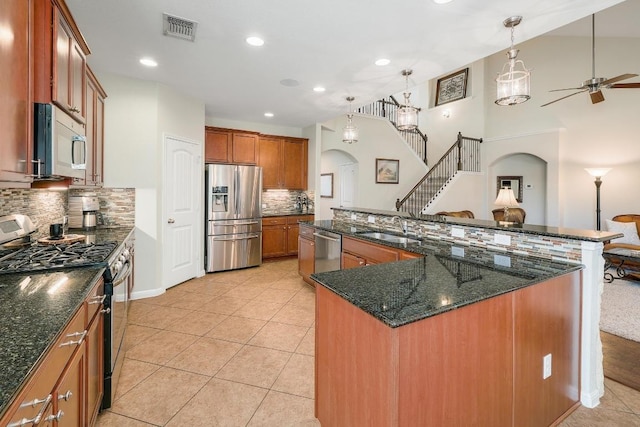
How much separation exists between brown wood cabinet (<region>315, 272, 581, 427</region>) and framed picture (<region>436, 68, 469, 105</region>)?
8106mm

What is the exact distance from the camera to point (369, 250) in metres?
3.18

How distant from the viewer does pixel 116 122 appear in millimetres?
3795

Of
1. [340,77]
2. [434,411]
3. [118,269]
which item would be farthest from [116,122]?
[434,411]

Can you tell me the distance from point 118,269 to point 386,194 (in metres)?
6.85

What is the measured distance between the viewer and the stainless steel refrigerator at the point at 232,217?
510 centimetres

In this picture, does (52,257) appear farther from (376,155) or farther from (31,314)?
(376,155)

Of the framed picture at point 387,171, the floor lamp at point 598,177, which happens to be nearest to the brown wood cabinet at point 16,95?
the framed picture at point 387,171

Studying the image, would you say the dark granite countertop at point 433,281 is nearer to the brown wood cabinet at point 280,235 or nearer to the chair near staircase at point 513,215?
the brown wood cabinet at point 280,235

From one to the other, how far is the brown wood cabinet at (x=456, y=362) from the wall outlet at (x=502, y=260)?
305mm

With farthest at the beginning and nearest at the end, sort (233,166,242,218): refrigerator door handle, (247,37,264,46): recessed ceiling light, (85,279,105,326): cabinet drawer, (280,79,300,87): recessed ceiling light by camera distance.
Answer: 1. (233,166,242,218): refrigerator door handle
2. (280,79,300,87): recessed ceiling light
3. (247,37,264,46): recessed ceiling light
4. (85,279,105,326): cabinet drawer

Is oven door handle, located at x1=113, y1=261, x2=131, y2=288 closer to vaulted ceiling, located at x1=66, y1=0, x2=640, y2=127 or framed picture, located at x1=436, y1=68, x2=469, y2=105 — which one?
vaulted ceiling, located at x1=66, y1=0, x2=640, y2=127

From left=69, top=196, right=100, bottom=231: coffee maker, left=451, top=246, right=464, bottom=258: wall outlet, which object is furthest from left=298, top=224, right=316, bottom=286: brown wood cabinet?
left=69, top=196, right=100, bottom=231: coffee maker

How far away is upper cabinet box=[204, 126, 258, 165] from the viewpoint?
5445 millimetres

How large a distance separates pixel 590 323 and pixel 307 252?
3.11 m
